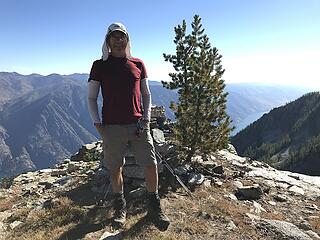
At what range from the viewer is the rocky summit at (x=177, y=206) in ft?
26.3

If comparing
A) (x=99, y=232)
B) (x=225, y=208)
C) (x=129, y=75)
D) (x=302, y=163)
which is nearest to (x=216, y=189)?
(x=225, y=208)

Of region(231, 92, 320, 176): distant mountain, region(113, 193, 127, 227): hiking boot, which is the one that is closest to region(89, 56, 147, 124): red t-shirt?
region(113, 193, 127, 227): hiking boot

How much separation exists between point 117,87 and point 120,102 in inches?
12.5

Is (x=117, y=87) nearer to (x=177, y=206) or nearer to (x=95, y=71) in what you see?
(x=95, y=71)

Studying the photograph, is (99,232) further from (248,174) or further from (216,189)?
(248,174)

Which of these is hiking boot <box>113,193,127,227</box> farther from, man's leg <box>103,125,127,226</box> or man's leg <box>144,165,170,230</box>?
man's leg <box>144,165,170,230</box>

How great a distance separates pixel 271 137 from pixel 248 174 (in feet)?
630

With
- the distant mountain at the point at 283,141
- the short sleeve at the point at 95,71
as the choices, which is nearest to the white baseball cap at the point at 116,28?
the short sleeve at the point at 95,71

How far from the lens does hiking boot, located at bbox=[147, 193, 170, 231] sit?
25.2ft

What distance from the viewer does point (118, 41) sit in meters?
7.23

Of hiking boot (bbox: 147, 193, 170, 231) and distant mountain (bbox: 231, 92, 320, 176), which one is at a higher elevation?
hiking boot (bbox: 147, 193, 170, 231)

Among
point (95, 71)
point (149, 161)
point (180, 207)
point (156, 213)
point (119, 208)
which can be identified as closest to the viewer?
point (95, 71)

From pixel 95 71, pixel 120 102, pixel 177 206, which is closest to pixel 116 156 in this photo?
pixel 120 102

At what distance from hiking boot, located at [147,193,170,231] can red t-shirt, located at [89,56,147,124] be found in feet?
5.76
